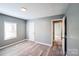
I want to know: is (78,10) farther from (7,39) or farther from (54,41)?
(7,39)

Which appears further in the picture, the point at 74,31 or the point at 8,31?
the point at 74,31

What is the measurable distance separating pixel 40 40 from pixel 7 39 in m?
0.61

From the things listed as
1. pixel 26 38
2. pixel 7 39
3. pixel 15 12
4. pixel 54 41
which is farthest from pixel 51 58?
pixel 15 12

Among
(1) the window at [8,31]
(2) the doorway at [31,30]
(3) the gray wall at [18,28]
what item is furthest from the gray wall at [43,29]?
(1) the window at [8,31]

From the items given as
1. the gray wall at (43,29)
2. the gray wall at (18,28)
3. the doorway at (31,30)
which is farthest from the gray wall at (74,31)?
the gray wall at (18,28)

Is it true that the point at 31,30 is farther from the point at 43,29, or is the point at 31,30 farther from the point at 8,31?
the point at 8,31

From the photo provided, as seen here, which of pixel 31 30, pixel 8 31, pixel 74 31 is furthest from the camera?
pixel 31 30

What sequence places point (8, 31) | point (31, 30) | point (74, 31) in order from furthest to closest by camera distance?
point (31, 30)
point (74, 31)
point (8, 31)

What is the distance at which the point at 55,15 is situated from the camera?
1239mm

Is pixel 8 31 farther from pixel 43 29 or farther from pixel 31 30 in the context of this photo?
pixel 43 29

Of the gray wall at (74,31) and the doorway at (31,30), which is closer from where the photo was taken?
the gray wall at (74,31)

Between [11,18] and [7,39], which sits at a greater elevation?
[11,18]

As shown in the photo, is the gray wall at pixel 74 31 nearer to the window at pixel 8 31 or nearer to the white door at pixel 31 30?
the white door at pixel 31 30

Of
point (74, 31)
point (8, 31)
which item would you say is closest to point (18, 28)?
point (8, 31)
